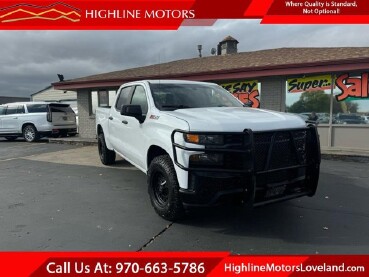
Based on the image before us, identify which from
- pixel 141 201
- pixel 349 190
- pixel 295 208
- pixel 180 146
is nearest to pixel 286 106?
pixel 349 190

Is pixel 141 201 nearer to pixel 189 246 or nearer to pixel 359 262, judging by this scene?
pixel 189 246

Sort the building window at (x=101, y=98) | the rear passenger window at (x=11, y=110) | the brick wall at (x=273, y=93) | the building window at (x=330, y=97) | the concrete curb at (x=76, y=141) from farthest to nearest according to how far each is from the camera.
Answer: the rear passenger window at (x=11, y=110)
the building window at (x=101, y=98)
the concrete curb at (x=76, y=141)
the brick wall at (x=273, y=93)
the building window at (x=330, y=97)

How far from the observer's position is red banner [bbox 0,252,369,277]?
2.88m

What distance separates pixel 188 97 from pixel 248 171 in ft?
6.25

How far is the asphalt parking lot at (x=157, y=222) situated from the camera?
3281 millimetres

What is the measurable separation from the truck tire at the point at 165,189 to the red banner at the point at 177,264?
2.27ft

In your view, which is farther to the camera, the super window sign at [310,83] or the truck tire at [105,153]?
the super window sign at [310,83]

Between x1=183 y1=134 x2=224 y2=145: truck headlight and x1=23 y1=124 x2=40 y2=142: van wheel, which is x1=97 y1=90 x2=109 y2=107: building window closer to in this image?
x1=23 y1=124 x2=40 y2=142: van wheel

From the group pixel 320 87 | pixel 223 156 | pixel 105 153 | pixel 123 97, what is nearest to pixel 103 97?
pixel 105 153

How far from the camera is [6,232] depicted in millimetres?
3645

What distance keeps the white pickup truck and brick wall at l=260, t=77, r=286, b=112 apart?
675 cm

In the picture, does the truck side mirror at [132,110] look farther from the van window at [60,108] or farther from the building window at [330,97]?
the van window at [60,108]

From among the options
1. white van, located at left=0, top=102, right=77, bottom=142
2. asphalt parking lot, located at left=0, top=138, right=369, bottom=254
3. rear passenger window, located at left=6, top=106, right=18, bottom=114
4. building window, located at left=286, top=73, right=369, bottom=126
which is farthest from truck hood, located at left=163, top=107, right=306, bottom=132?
rear passenger window, located at left=6, top=106, right=18, bottom=114

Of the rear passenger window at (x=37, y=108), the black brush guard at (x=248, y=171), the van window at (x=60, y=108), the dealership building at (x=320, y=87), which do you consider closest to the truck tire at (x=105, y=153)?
the black brush guard at (x=248, y=171)
